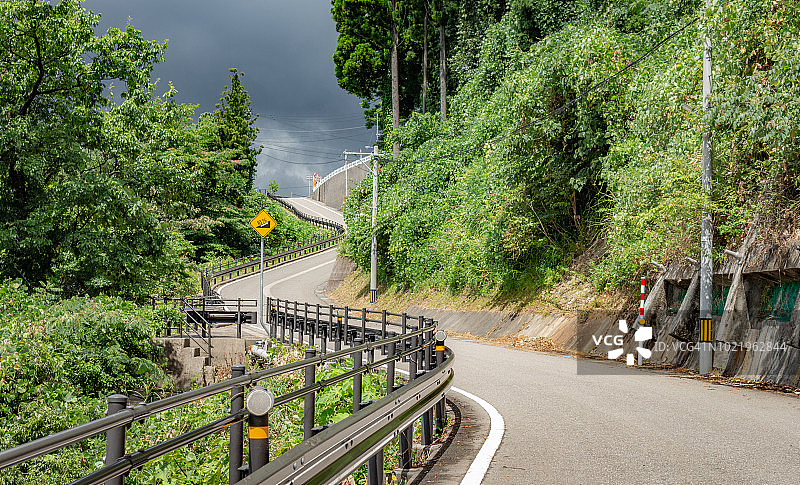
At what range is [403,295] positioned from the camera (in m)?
39.3

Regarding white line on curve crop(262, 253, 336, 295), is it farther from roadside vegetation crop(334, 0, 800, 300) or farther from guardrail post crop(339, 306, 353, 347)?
guardrail post crop(339, 306, 353, 347)

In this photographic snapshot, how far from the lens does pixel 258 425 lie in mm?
3557

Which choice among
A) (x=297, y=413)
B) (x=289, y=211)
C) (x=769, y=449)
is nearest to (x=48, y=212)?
(x=297, y=413)

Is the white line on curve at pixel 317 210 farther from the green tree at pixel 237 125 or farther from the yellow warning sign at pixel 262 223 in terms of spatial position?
the yellow warning sign at pixel 262 223

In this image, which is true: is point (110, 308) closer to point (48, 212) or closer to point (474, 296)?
point (48, 212)

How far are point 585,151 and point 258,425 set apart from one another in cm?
2128

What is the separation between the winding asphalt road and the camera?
5949 mm

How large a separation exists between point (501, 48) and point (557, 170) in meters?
16.8

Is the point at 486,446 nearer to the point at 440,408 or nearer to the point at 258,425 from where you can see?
the point at 440,408

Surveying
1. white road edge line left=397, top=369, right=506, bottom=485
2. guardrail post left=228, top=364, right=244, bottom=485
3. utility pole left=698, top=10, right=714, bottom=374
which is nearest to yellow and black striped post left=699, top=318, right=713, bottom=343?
utility pole left=698, top=10, right=714, bottom=374

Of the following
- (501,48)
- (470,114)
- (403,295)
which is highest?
(501,48)

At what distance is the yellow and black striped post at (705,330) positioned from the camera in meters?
13.5

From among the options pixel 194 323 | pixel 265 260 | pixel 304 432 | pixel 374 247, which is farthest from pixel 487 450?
pixel 265 260

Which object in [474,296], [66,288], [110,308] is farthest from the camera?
[474,296]
